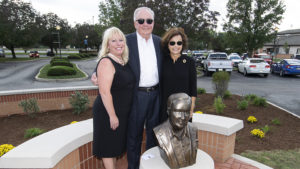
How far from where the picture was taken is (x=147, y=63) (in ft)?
8.92

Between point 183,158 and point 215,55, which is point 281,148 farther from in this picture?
point 215,55

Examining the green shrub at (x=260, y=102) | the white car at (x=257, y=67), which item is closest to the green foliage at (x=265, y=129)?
the green shrub at (x=260, y=102)

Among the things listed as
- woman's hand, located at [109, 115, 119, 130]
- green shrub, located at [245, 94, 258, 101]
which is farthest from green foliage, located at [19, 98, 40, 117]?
green shrub, located at [245, 94, 258, 101]

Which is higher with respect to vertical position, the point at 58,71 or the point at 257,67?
the point at 257,67

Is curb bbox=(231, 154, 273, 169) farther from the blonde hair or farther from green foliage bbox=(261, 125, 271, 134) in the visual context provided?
the blonde hair

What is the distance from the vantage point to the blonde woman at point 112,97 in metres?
2.27

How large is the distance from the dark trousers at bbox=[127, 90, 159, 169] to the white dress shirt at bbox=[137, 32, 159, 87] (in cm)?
14

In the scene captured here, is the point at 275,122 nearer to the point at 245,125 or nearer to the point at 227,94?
the point at 245,125

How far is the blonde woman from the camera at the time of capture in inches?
89.4

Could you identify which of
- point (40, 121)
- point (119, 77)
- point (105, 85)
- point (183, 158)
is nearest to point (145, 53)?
point (119, 77)

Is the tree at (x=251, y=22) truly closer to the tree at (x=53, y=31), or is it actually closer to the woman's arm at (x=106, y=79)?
the woman's arm at (x=106, y=79)

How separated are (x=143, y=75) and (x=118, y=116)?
61 cm

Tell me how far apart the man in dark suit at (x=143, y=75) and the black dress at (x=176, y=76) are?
86mm

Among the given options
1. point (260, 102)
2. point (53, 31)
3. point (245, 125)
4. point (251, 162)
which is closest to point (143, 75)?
point (251, 162)
